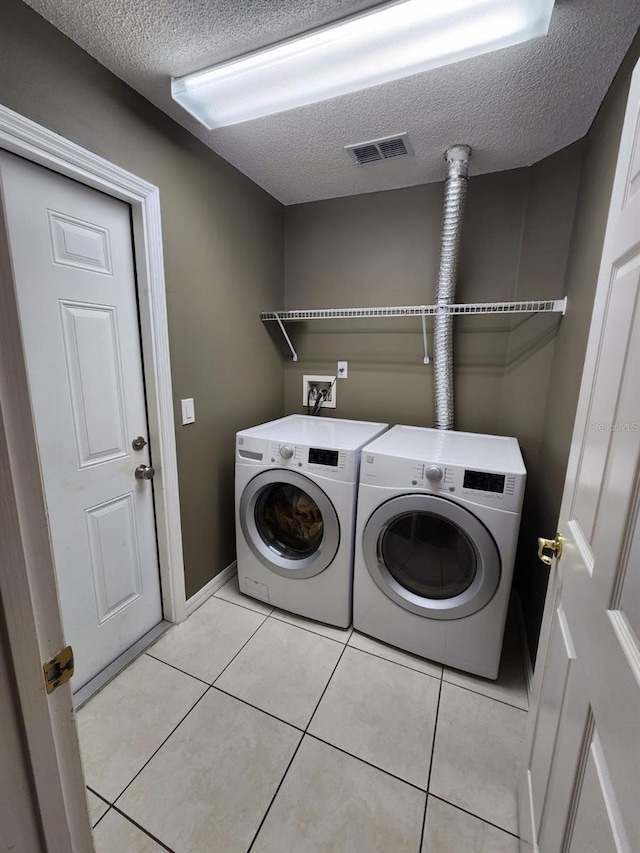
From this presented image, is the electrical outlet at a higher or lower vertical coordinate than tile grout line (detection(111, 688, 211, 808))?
higher

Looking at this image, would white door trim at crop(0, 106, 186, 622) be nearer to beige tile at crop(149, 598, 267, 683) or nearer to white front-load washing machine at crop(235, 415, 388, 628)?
beige tile at crop(149, 598, 267, 683)

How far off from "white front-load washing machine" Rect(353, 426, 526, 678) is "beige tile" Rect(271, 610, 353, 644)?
10 centimetres

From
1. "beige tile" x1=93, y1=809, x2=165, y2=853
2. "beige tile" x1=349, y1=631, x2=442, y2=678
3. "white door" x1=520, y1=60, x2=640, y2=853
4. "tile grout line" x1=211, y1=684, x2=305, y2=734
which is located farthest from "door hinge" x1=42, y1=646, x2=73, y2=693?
"beige tile" x1=349, y1=631, x2=442, y2=678

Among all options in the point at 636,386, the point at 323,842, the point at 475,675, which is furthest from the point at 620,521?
the point at 475,675

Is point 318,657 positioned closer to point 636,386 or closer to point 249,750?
point 249,750

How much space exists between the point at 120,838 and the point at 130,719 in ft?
1.17

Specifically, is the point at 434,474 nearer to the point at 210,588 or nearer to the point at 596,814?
the point at 596,814

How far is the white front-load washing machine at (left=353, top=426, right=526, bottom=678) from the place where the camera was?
52.2 inches

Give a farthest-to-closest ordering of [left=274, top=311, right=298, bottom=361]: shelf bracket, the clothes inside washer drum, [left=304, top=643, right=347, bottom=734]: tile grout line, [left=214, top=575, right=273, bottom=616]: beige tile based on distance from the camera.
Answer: [left=274, top=311, right=298, bottom=361]: shelf bracket → [left=214, top=575, right=273, bottom=616]: beige tile → the clothes inside washer drum → [left=304, top=643, right=347, bottom=734]: tile grout line

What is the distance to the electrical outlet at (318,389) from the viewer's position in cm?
232

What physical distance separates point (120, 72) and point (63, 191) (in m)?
0.47

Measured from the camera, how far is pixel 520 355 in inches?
73.0

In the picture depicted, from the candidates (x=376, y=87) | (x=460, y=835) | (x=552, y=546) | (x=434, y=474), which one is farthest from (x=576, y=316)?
(x=460, y=835)

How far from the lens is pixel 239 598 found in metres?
1.97
